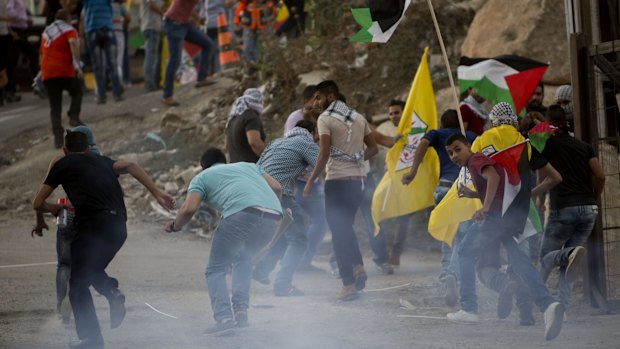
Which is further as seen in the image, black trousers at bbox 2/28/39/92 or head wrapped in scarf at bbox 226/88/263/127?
black trousers at bbox 2/28/39/92

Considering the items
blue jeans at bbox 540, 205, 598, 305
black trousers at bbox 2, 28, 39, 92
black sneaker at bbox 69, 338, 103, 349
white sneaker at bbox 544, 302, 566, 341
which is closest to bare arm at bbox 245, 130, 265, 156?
blue jeans at bbox 540, 205, 598, 305

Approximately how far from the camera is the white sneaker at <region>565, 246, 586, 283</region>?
8.78 m

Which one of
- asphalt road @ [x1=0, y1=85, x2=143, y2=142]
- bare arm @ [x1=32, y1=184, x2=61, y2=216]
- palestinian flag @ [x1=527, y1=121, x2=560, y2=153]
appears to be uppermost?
palestinian flag @ [x1=527, y1=121, x2=560, y2=153]

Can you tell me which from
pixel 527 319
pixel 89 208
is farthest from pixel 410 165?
pixel 89 208

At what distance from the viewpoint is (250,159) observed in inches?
448

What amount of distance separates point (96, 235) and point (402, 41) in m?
9.93

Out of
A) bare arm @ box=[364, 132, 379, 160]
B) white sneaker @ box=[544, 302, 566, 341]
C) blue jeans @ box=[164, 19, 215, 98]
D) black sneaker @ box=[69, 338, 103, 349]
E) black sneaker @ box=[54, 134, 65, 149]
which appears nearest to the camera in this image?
black sneaker @ box=[69, 338, 103, 349]

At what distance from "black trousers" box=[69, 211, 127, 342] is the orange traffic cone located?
1202 centimetres

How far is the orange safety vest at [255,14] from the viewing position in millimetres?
19094

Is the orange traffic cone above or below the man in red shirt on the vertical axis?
below

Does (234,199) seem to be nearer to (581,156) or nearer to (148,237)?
(581,156)

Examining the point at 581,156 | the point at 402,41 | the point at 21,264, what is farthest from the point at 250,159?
the point at 402,41

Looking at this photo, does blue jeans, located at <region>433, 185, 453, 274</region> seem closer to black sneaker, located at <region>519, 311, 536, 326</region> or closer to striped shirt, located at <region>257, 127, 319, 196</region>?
striped shirt, located at <region>257, 127, 319, 196</region>

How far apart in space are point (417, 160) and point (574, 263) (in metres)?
2.30
